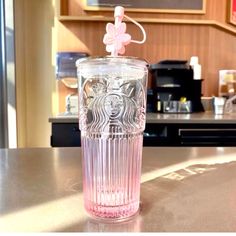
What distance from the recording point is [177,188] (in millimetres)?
808

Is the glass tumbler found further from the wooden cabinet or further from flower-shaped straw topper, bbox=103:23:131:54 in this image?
the wooden cabinet

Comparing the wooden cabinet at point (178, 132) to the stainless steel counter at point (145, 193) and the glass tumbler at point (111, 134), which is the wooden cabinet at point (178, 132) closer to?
the stainless steel counter at point (145, 193)

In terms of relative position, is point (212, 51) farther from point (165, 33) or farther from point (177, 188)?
point (177, 188)

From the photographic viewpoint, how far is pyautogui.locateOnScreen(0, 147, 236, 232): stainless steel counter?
0.59 m

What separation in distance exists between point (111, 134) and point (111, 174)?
0.24 ft

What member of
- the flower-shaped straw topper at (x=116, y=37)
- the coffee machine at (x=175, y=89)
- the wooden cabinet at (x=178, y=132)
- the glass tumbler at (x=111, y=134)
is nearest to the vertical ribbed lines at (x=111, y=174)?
the glass tumbler at (x=111, y=134)

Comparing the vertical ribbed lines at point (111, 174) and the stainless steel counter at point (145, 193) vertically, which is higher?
the vertical ribbed lines at point (111, 174)

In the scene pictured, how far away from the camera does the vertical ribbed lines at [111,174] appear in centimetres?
61

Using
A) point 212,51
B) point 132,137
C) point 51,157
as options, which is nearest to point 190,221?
point 132,137

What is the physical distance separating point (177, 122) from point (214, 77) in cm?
98

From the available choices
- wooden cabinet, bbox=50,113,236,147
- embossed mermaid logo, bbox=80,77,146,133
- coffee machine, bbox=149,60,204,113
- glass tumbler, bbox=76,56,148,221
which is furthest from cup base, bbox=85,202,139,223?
coffee machine, bbox=149,60,204,113

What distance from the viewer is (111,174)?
0.61 metres

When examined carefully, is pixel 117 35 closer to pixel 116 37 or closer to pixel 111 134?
pixel 116 37

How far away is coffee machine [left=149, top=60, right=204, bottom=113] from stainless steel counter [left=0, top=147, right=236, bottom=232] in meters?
1.56
